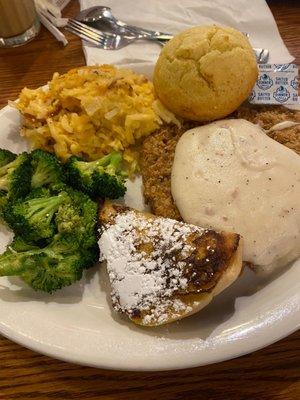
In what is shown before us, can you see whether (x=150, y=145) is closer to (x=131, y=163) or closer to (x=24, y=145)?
(x=131, y=163)

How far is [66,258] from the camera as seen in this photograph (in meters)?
1.59

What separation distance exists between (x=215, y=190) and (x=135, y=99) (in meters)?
0.57

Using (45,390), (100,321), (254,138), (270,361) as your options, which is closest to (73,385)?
(45,390)

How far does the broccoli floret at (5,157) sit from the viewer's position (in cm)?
183

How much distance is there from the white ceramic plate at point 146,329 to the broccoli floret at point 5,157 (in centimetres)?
48

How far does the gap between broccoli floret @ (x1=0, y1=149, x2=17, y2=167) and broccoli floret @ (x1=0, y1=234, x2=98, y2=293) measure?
392mm

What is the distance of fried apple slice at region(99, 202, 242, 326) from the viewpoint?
4.65 ft

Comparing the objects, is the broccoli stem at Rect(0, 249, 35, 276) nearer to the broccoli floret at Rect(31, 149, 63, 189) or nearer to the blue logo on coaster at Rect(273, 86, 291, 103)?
the broccoli floret at Rect(31, 149, 63, 189)

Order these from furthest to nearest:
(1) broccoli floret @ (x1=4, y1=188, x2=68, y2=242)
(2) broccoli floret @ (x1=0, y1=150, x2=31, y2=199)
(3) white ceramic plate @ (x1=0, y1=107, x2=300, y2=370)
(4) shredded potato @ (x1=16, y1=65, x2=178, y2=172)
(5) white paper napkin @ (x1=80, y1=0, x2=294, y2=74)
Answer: (5) white paper napkin @ (x1=80, y1=0, x2=294, y2=74) < (4) shredded potato @ (x1=16, y1=65, x2=178, y2=172) < (2) broccoli floret @ (x1=0, y1=150, x2=31, y2=199) < (1) broccoli floret @ (x1=4, y1=188, x2=68, y2=242) < (3) white ceramic plate @ (x1=0, y1=107, x2=300, y2=370)

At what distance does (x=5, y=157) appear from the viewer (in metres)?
1.84

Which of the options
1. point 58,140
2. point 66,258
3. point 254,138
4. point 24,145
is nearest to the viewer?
point 66,258

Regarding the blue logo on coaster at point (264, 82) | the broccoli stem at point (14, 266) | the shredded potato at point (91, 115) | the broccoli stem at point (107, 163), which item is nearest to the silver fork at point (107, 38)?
the shredded potato at point (91, 115)

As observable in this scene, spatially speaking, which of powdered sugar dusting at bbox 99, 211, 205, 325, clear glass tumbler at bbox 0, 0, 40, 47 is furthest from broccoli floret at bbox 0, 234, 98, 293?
clear glass tumbler at bbox 0, 0, 40, 47

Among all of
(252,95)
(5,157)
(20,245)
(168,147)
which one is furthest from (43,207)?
(252,95)
